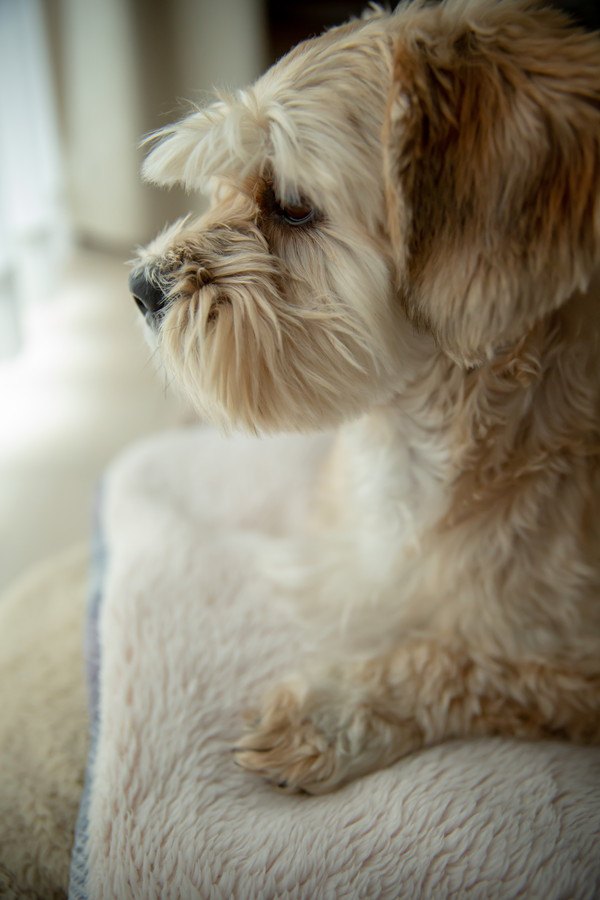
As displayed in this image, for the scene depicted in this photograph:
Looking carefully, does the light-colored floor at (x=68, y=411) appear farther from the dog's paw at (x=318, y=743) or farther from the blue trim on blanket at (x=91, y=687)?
the dog's paw at (x=318, y=743)

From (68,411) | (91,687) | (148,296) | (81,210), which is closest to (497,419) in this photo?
(148,296)

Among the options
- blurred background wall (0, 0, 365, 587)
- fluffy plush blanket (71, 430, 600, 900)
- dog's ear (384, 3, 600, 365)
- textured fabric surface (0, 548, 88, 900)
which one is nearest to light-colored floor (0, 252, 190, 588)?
blurred background wall (0, 0, 365, 587)

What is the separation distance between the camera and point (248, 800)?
0.83m

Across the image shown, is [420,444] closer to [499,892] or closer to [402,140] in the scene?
[402,140]

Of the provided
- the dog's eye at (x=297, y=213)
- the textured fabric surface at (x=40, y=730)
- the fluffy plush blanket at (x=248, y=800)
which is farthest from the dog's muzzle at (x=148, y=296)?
the textured fabric surface at (x=40, y=730)

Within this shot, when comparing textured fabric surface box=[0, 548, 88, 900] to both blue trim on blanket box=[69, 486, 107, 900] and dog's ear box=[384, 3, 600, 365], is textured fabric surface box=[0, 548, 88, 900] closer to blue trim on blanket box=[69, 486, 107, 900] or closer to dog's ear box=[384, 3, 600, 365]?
blue trim on blanket box=[69, 486, 107, 900]

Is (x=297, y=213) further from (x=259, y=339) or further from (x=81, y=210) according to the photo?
(x=81, y=210)

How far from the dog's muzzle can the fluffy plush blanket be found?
0.44 m

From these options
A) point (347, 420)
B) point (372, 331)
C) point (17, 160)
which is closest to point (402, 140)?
point (372, 331)

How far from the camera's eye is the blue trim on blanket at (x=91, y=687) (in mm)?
787

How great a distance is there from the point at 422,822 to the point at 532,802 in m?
0.12

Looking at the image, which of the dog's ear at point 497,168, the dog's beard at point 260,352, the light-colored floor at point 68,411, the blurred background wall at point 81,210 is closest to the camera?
the dog's ear at point 497,168

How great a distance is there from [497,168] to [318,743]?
63 cm

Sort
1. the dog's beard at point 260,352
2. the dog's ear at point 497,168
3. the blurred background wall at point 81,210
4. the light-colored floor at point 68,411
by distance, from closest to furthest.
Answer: the dog's ear at point 497,168, the dog's beard at point 260,352, the light-colored floor at point 68,411, the blurred background wall at point 81,210
